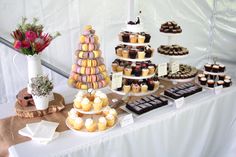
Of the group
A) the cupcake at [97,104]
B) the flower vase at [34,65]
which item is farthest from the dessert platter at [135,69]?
the flower vase at [34,65]

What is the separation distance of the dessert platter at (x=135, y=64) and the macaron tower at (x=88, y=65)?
0.53ft

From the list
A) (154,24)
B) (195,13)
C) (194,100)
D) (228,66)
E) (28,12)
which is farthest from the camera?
(228,66)

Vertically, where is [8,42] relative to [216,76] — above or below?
above

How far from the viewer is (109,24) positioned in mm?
2111

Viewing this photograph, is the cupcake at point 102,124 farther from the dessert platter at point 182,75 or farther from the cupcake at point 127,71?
the dessert platter at point 182,75

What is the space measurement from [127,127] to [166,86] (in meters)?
0.59

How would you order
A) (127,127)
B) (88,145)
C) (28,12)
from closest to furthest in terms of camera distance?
(88,145) < (127,127) < (28,12)

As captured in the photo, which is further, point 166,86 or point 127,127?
point 166,86

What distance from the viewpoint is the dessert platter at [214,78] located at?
171 cm

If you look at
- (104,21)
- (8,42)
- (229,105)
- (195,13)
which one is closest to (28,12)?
(8,42)

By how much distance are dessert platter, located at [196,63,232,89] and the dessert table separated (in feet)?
0.18

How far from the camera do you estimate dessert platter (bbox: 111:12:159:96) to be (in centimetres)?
152

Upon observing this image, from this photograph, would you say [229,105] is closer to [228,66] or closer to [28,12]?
[228,66]

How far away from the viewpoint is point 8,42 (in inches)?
64.9
